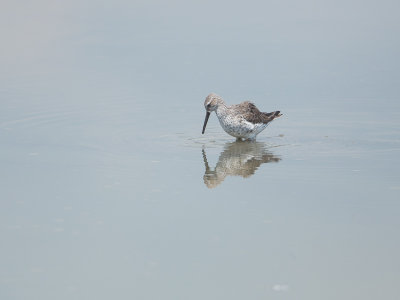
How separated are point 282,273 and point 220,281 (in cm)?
59

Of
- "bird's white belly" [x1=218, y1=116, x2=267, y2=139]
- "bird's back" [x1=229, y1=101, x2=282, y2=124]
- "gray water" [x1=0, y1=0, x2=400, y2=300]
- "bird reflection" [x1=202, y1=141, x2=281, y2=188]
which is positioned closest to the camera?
"gray water" [x1=0, y1=0, x2=400, y2=300]

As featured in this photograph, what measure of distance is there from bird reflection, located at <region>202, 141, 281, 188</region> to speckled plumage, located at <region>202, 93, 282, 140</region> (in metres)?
0.21

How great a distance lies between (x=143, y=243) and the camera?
7.57 meters

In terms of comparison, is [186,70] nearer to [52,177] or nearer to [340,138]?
[340,138]

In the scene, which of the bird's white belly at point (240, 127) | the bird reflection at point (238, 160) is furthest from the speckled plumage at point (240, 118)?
the bird reflection at point (238, 160)

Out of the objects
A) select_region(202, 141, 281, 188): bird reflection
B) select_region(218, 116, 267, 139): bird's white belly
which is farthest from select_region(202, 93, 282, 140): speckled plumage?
select_region(202, 141, 281, 188): bird reflection

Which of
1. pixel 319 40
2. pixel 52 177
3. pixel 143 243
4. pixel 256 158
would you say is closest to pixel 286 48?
pixel 319 40

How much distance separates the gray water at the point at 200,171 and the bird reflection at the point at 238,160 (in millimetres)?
Answer: 50

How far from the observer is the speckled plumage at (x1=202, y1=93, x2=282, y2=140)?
12.2 m

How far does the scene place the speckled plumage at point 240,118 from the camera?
1222cm

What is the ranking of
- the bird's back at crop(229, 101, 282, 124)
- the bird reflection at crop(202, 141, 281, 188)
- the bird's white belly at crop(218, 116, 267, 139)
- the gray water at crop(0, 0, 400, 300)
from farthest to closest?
the bird's back at crop(229, 101, 282, 124) → the bird's white belly at crop(218, 116, 267, 139) → the bird reflection at crop(202, 141, 281, 188) → the gray water at crop(0, 0, 400, 300)

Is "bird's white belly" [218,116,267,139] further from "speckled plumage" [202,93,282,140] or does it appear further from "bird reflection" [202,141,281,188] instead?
"bird reflection" [202,141,281,188]

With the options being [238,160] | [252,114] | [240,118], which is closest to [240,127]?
[240,118]

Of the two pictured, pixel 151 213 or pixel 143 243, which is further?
pixel 151 213
